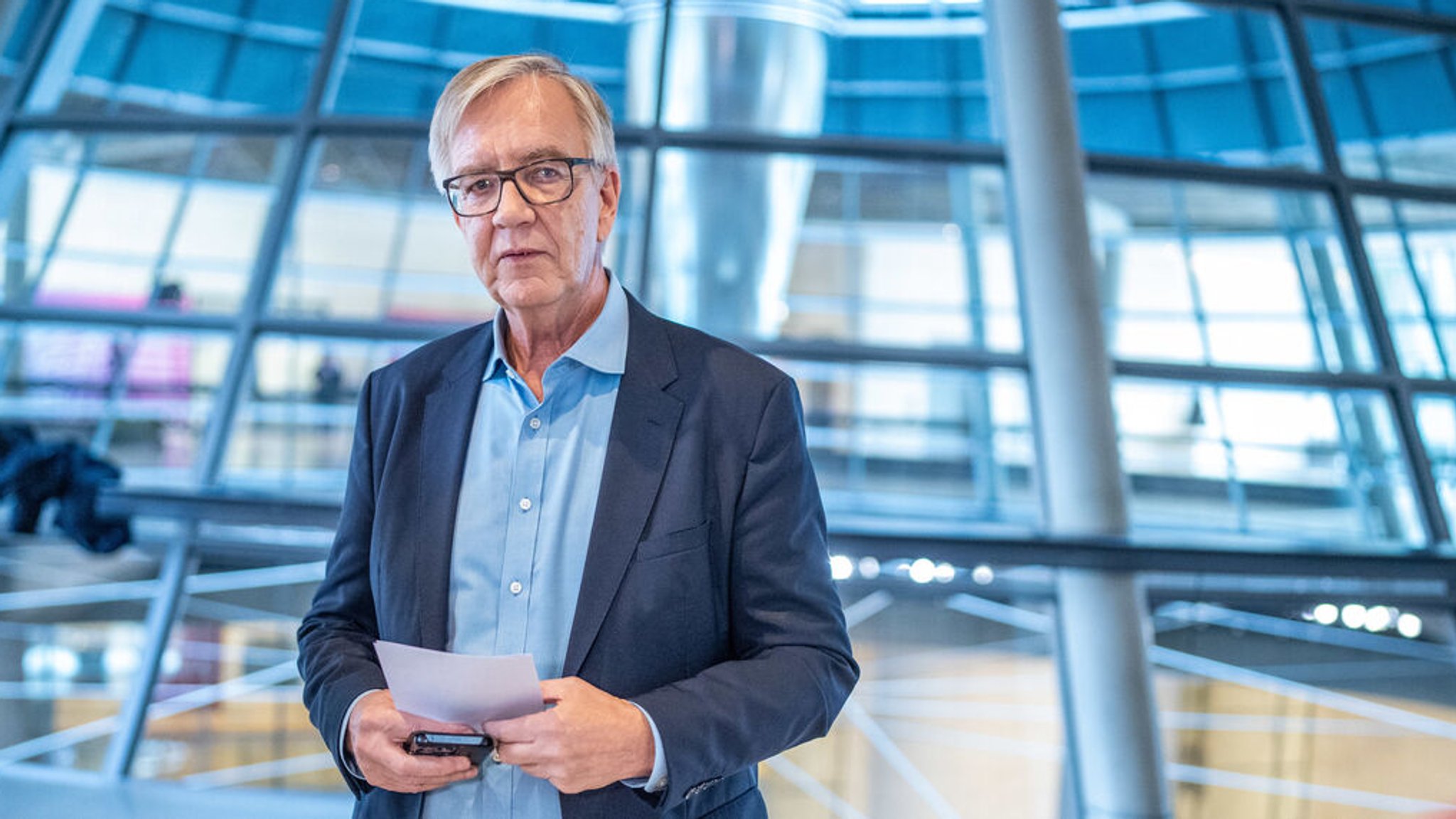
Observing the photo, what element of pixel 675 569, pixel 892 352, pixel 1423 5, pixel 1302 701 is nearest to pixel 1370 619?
pixel 1302 701

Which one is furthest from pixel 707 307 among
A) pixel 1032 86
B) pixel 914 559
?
pixel 914 559

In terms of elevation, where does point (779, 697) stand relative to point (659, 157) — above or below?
below

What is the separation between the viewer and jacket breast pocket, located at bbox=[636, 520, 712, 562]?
1.50m

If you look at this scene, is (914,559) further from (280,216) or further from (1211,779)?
(280,216)

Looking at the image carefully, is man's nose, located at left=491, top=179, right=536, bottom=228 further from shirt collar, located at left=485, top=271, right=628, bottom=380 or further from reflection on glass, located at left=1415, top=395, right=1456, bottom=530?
reflection on glass, located at left=1415, top=395, right=1456, bottom=530

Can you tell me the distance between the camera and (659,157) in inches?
195

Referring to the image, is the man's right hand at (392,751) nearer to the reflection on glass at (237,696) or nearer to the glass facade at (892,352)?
the glass facade at (892,352)

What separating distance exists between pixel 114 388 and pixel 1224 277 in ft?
24.0

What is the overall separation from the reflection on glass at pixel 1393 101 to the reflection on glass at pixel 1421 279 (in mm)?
260

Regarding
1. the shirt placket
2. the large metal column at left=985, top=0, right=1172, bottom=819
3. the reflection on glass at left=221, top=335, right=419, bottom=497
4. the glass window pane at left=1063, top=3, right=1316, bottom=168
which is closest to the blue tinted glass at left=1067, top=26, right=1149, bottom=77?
the glass window pane at left=1063, top=3, right=1316, bottom=168

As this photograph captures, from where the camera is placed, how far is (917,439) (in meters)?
9.66

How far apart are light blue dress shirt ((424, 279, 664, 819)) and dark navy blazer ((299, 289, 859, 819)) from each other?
3cm

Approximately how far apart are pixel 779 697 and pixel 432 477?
22.4 inches

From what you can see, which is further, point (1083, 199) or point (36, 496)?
point (1083, 199)
